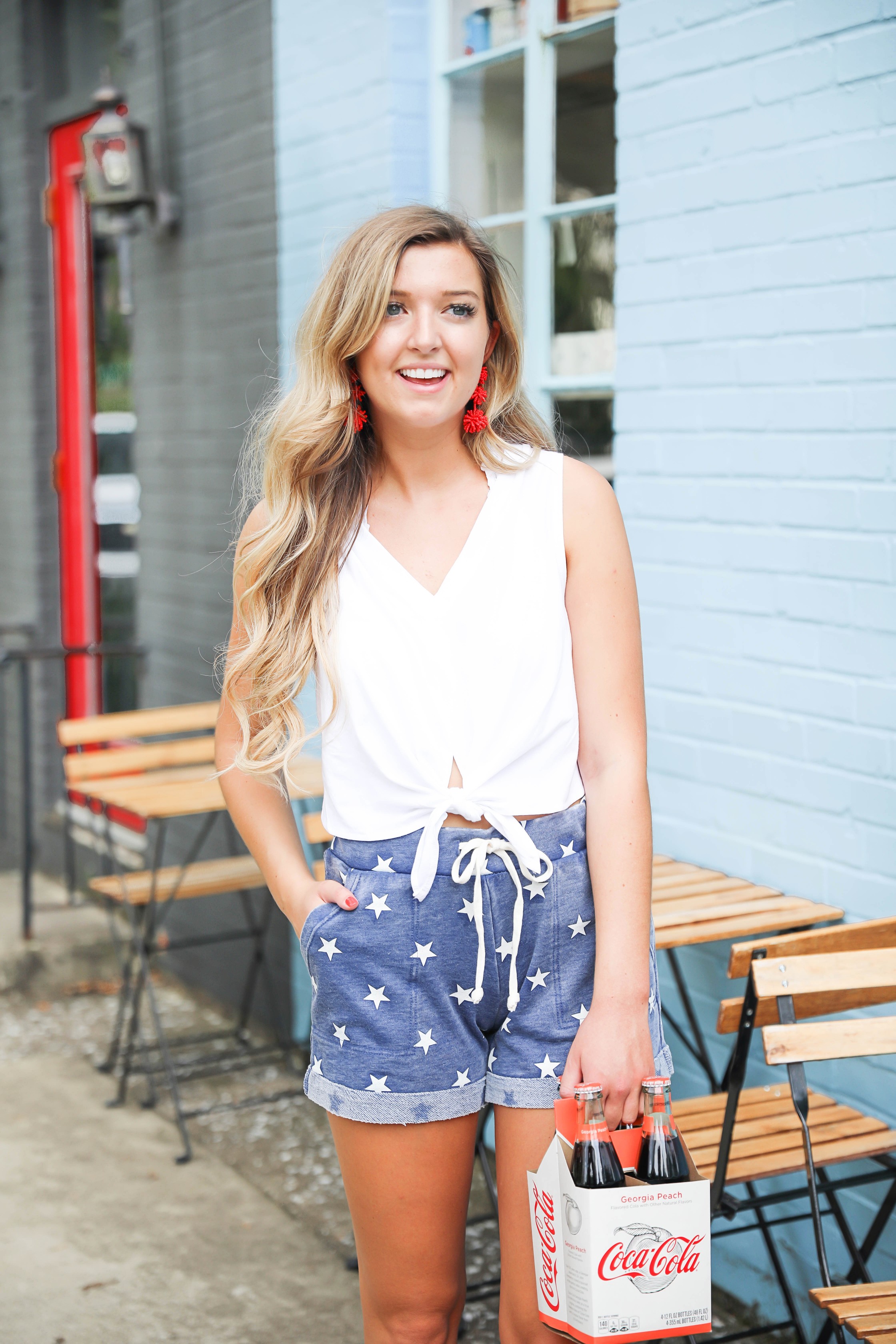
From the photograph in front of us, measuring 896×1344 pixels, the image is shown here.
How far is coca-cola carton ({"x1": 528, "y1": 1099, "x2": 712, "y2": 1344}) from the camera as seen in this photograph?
1.53 meters

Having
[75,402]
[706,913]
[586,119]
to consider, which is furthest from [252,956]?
[75,402]

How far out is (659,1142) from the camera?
167 cm

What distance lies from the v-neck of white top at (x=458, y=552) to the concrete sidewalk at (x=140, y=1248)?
1.82 meters

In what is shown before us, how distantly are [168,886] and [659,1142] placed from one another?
2653 millimetres

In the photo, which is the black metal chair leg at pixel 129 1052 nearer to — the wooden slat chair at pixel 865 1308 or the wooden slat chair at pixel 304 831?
the wooden slat chair at pixel 304 831

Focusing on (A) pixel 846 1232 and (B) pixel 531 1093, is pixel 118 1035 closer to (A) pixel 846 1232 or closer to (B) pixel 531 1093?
(A) pixel 846 1232

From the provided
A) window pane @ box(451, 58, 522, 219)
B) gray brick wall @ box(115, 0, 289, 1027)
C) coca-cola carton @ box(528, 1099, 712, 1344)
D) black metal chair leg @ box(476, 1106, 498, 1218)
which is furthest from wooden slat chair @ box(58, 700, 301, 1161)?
coca-cola carton @ box(528, 1099, 712, 1344)

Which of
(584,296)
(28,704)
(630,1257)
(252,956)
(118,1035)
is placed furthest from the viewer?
(28,704)

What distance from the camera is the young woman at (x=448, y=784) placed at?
1778 mm

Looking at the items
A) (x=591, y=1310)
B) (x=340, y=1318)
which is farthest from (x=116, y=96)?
(x=591, y=1310)

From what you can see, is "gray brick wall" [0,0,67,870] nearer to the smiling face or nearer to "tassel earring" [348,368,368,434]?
"tassel earring" [348,368,368,434]

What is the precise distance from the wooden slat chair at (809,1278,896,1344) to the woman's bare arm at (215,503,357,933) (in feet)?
3.01

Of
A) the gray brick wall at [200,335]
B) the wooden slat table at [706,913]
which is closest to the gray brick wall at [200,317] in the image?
the gray brick wall at [200,335]

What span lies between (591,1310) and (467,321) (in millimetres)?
1238
